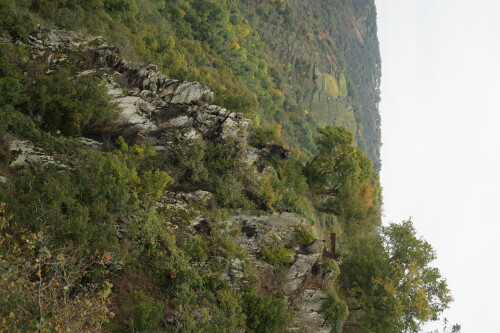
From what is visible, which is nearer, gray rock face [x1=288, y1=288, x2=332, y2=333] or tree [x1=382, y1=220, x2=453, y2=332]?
gray rock face [x1=288, y1=288, x2=332, y2=333]

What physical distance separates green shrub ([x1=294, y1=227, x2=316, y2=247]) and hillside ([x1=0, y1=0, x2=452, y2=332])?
8cm

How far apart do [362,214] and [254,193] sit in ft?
44.9

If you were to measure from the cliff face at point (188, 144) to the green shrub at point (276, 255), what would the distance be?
0.06 meters

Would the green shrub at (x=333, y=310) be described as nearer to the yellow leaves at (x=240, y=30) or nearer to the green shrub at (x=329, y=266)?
the green shrub at (x=329, y=266)

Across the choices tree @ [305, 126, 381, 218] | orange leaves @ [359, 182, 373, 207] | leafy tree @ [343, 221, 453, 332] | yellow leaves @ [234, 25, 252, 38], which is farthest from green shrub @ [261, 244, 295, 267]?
yellow leaves @ [234, 25, 252, 38]

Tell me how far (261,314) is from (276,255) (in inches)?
136

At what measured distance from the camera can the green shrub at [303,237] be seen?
20.7 m

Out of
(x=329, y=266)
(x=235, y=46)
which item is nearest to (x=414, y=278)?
(x=329, y=266)

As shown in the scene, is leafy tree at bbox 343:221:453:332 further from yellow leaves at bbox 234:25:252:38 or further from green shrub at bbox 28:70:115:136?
yellow leaves at bbox 234:25:252:38

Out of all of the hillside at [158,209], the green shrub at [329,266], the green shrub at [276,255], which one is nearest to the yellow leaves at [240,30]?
the hillside at [158,209]

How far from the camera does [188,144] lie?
71.6 feet

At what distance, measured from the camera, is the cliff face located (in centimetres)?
1773

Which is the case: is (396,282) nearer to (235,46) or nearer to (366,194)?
(366,194)

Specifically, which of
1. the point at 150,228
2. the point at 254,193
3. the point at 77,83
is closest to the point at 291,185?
the point at 254,193
